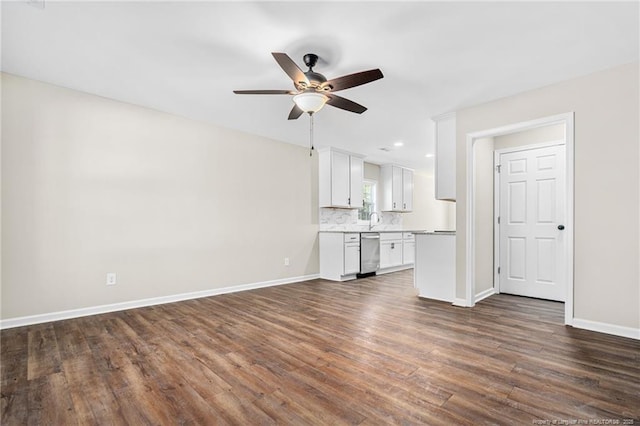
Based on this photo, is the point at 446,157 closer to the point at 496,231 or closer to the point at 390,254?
the point at 496,231

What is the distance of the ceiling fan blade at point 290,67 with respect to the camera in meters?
2.13

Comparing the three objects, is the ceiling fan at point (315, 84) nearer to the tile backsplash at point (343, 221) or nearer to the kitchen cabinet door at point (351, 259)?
the kitchen cabinet door at point (351, 259)

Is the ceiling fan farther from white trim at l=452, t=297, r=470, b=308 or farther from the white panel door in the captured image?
the white panel door

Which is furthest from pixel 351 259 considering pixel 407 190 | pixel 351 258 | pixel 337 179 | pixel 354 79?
pixel 354 79

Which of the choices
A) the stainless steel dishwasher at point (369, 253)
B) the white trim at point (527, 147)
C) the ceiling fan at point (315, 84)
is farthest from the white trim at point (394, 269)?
the ceiling fan at point (315, 84)

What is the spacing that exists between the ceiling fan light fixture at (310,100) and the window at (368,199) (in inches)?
182

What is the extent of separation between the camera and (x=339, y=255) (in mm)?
5633

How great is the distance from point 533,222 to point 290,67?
3.98 metres

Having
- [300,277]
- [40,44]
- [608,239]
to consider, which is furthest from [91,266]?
[608,239]

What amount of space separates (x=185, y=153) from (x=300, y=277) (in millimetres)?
2880

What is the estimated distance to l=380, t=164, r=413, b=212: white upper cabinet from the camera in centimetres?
750

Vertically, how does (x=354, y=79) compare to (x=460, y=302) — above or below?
above

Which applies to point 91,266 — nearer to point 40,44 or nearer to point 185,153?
point 185,153

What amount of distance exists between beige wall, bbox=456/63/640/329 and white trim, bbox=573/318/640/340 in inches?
1.5
